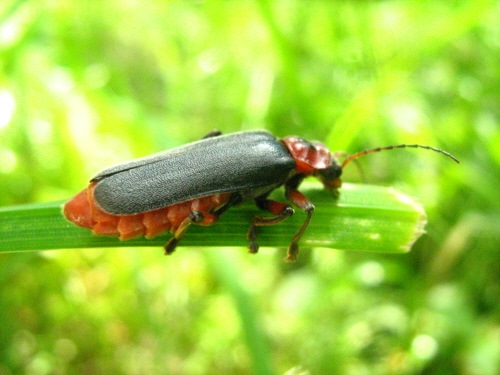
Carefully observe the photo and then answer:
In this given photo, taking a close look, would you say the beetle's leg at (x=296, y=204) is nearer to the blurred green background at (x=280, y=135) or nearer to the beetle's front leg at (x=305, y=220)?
the beetle's front leg at (x=305, y=220)

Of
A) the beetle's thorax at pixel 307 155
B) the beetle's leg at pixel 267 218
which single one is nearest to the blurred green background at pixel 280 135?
the beetle's leg at pixel 267 218

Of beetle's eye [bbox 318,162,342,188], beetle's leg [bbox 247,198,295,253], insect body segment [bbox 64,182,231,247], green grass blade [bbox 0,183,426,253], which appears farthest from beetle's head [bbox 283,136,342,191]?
insect body segment [bbox 64,182,231,247]

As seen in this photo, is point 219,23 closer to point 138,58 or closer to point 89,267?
point 138,58

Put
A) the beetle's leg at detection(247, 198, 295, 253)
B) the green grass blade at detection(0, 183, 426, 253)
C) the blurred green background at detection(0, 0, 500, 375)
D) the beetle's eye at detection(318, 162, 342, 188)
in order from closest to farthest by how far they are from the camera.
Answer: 1. the green grass blade at detection(0, 183, 426, 253)
2. the beetle's leg at detection(247, 198, 295, 253)
3. the beetle's eye at detection(318, 162, 342, 188)
4. the blurred green background at detection(0, 0, 500, 375)

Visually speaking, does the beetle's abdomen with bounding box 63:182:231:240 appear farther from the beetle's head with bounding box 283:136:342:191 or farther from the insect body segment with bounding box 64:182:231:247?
the beetle's head with bounding box 283:136:342:191

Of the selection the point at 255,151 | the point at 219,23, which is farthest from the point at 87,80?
the point at 255,151
